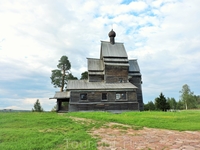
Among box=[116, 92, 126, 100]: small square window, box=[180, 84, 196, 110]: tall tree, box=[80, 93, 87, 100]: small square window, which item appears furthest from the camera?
box=[180, 84, 196, 110]: tall tree

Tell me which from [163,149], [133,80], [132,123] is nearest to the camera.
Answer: [163,149]

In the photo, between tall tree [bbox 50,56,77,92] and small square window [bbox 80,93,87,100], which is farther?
tall tree [bbox 50,56,77,92]

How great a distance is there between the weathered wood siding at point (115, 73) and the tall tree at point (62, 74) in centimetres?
1270

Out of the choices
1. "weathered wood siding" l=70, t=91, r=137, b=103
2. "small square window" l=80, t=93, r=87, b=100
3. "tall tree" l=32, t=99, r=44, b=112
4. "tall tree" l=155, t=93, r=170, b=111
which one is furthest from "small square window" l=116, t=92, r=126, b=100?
"tall tree" l=32, t=99, r=44, b=112

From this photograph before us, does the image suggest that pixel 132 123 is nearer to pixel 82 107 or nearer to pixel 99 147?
pixel 99 147

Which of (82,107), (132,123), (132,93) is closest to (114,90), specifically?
(132,93)

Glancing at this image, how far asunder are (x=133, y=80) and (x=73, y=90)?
445 inches

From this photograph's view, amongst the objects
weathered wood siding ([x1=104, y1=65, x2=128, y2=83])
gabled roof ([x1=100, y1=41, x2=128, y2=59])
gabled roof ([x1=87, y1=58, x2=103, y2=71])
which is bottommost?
weathered wood siding ([x1=104, y1=65, x2=128, y2=83])

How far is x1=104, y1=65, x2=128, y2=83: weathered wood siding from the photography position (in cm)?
2698

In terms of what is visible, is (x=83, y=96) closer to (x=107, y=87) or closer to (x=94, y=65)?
(x=107, y=87)

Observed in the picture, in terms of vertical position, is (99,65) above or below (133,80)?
above

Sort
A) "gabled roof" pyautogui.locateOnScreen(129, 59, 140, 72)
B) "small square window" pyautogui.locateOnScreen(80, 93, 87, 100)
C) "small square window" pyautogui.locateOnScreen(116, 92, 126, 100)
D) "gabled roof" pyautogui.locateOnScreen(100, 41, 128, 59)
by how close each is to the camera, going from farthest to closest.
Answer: "gabled roof" pyautogui.locateOnScreen(129, 59, 140, 72)
"gabled roof" pyautogui.locateOnScreen(100, 41, 128, 59)
"small square window" pyautogui.locateOnScreen(116, 92, 126, 100)
"small square window" pyautogui.locateOnScreen(80, 93, 87, 100)

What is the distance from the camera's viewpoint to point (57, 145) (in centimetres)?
677

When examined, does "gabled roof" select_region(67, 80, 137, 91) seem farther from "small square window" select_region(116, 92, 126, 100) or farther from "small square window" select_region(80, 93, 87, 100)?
"small square window" select_region(80, 93, 87, 100)
